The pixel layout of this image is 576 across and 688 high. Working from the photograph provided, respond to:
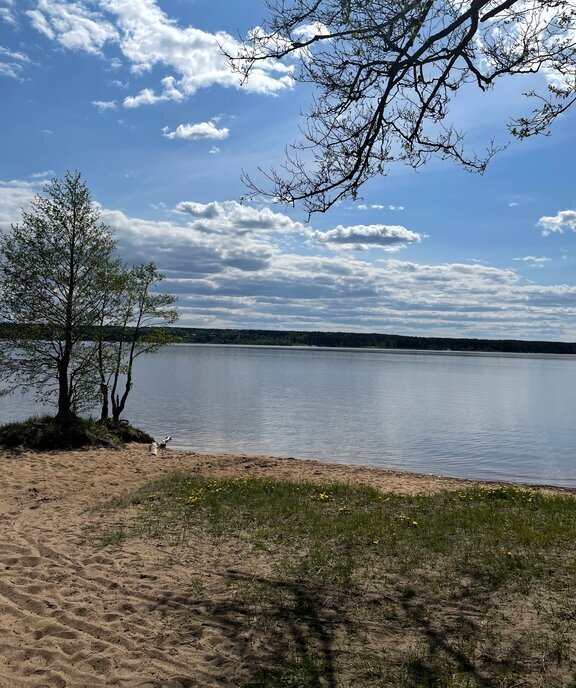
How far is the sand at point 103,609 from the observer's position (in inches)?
190

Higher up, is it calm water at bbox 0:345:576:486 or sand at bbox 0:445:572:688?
sand at bbox 0:445:572:688

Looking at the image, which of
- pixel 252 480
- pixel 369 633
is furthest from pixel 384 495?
pixel 369 633

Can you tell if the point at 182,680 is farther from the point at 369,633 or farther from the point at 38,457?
the point at 38,457

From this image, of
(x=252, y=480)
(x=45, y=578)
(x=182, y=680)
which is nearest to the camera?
(x=182, y=680)

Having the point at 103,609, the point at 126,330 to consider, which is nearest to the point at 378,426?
the point at 126,330

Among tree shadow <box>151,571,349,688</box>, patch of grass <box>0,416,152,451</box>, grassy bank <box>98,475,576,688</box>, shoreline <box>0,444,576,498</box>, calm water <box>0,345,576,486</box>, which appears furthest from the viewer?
calm water <box>0,345,576,486</box>

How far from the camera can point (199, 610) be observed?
19.7ft

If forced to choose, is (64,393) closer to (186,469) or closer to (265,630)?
(186,469)

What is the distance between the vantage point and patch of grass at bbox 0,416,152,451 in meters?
18.7

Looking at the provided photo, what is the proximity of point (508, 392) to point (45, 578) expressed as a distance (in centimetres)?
6384

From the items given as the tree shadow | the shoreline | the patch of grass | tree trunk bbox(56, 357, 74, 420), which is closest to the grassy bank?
the tree shadow

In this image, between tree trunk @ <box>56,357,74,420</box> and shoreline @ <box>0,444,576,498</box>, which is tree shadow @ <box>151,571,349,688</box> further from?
tree trunk @ <box>56,357,74,420</box>

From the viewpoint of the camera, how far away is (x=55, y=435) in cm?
1923

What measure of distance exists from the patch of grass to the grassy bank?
9003 mm
